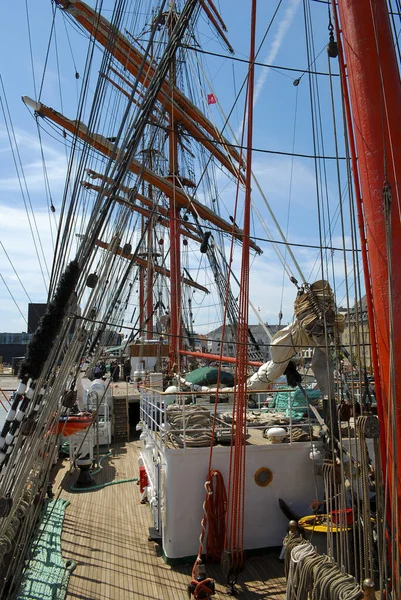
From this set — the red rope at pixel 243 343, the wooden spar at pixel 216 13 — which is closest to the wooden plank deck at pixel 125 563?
the red rope at pixel 243 343

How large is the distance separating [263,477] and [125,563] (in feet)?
6.86

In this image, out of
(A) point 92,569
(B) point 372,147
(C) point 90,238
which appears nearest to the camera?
(B) point 372,147

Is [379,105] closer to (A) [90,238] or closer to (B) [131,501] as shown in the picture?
(A) [90,238]

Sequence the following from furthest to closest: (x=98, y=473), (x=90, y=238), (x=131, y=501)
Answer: (x=98, y=473), (x=131, y=501), (x=90, y=238)

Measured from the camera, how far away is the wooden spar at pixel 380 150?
3400 mm

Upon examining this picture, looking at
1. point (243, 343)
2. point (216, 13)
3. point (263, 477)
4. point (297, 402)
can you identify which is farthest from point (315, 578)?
point (216, 13)

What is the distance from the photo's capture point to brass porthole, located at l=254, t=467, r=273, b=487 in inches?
246

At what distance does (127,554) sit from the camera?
625 centimetres

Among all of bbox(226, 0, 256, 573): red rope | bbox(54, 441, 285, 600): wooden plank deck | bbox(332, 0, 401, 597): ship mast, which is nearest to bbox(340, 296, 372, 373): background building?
bbox(332, 0, 401, 597): ship mast

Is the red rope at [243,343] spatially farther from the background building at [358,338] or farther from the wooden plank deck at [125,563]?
the background building at [358,338]

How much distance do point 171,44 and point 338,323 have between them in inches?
150

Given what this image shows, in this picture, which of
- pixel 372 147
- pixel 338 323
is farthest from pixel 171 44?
pixel 338 323

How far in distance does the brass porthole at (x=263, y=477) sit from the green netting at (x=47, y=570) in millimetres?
2572

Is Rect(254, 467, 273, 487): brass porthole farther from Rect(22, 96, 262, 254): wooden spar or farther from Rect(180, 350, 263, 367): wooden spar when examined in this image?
Rect(22, 96, 262, 254): wooden spar
